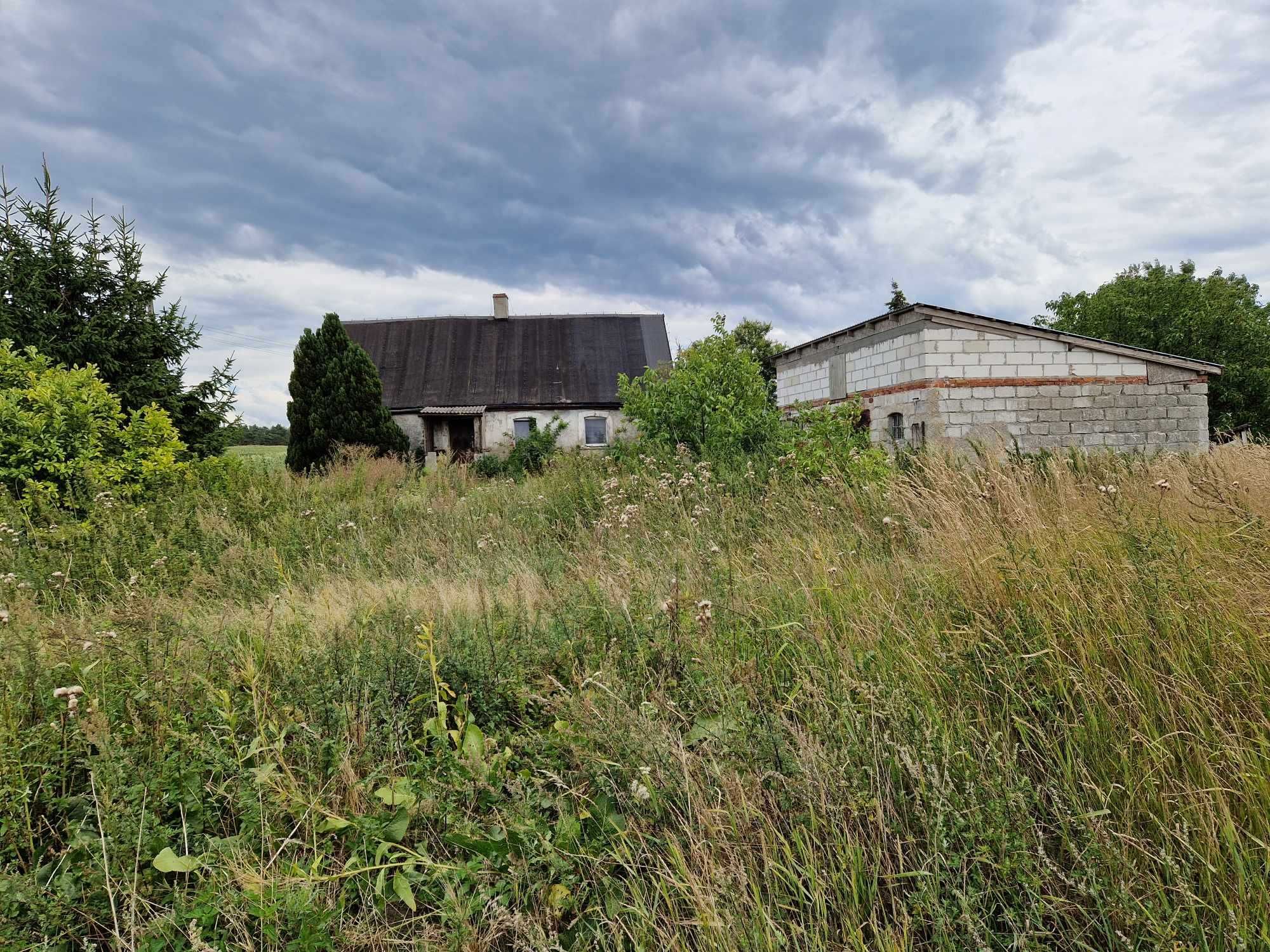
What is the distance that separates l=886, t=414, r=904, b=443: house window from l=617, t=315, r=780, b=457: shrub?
3397 millimetres

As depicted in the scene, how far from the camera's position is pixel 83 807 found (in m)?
2.05

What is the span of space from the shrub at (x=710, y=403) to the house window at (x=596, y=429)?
42.9 feet

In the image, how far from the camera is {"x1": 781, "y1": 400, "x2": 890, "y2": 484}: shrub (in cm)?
663

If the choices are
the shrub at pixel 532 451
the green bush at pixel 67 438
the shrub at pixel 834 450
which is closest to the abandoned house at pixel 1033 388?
the shrub at pixel 834 450

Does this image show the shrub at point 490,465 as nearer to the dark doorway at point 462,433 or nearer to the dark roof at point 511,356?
the dark doorway at point 462,433

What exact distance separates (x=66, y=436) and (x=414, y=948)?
310 inches

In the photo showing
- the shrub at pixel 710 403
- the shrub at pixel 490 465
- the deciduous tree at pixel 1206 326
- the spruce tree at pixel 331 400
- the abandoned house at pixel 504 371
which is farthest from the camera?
the deciduous tree at pixel 1206 326

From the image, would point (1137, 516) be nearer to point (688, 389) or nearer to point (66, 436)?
point (688, 389)

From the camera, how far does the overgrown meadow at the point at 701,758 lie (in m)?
1.58

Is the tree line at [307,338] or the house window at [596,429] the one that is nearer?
the tree line at [307,338]

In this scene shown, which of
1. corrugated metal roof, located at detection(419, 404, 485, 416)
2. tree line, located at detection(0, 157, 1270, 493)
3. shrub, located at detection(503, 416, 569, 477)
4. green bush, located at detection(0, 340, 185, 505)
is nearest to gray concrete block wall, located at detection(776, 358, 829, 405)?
tree line, located at detection(0, 157, 1270, 493)

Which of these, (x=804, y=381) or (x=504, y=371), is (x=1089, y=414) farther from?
(x=504, y=371)

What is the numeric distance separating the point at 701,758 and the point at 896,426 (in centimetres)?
1269

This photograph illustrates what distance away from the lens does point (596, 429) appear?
2527cm
